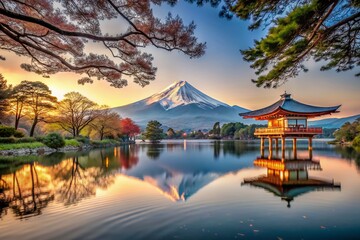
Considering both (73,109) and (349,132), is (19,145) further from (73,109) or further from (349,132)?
(349,132)

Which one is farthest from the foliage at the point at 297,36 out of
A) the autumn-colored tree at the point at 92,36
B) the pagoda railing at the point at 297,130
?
the pagoda railing at the point at 297,130

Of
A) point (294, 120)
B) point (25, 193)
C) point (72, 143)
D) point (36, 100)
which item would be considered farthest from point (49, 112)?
point (294, 120)

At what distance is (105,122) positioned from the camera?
34.4 meters

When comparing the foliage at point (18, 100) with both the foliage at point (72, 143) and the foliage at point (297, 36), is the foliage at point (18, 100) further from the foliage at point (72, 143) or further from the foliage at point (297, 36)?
the foliage at point (297, 36)

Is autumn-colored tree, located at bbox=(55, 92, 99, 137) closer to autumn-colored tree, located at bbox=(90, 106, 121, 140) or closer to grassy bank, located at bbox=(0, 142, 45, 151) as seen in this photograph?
autumn-colored tree, located at bbox=(90, 106, 121, 140)

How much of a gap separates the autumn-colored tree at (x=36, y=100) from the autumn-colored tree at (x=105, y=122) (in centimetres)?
754

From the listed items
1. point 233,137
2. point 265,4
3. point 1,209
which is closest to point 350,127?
point 233,137

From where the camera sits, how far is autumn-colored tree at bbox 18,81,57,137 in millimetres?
24016

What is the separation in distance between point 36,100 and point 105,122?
10.6 metres

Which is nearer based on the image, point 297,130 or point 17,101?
point 297,130

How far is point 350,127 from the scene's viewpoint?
35875 millimetres

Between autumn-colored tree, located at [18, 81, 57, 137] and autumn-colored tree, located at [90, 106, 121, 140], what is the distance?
24.7ft

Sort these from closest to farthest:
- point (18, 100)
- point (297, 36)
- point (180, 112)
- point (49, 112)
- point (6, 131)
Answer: point (297, 36)
point (6, 131)
point (18, 100)
point (49, 112)
point (180, 112)

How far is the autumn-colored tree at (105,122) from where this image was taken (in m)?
33.8
